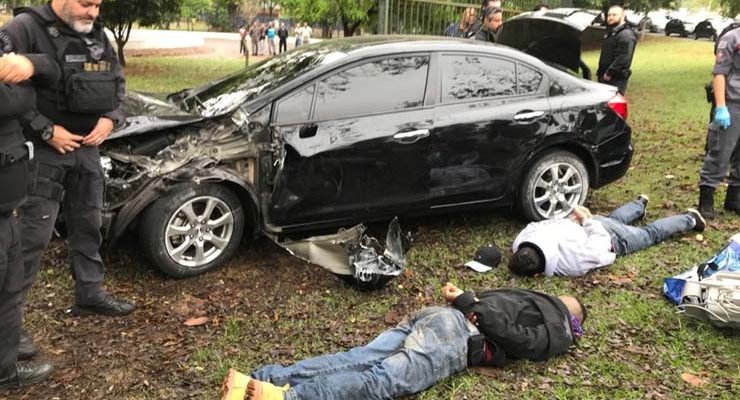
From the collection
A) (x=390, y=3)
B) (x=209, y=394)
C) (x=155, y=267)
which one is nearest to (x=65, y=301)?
(x=155, y=267)

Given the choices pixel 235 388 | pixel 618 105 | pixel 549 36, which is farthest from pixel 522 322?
pixel 549 36

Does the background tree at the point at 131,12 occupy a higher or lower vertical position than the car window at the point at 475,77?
higher

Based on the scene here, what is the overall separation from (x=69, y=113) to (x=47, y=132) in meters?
0.17

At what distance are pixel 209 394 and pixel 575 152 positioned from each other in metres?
3.72

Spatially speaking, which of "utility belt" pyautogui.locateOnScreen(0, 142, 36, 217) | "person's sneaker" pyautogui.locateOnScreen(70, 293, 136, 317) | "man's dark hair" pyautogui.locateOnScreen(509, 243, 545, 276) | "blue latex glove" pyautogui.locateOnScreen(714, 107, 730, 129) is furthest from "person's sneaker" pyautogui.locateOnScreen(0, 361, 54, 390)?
"blue latex glove" pyautogui.locateOnScreen(714, 107, 730, 129)

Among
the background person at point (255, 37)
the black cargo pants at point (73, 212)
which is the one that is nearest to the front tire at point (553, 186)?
the black cargo pants at point (73, 212)

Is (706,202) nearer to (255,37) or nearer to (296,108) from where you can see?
(296,108)

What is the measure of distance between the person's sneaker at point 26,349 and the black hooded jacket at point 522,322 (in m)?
2.23

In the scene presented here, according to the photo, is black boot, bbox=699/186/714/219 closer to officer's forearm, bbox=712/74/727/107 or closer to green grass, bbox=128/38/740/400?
green grass, bbox=128/38/740/400

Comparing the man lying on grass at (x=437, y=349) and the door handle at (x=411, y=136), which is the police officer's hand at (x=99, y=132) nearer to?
the man lying on grass at (x=437, y=349)

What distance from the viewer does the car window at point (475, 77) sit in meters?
4.90

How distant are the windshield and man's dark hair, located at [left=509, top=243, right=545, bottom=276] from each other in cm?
189

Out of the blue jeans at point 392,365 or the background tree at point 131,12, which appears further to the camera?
the background tree at point 131,12

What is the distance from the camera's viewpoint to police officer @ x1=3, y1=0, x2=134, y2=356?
3174 mm
